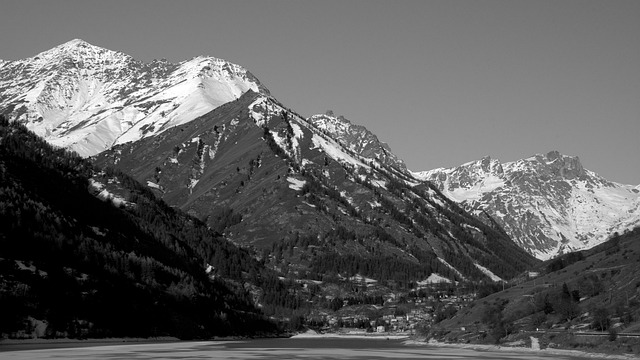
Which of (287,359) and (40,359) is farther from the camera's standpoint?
(287,359)

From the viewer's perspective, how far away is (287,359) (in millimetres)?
176250

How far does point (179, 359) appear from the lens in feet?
551

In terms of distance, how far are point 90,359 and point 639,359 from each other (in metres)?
105

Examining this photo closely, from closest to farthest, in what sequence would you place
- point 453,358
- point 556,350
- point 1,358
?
point 1,358
point 453,358
point 556,350

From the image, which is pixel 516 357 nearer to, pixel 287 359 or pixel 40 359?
pixel 287 359

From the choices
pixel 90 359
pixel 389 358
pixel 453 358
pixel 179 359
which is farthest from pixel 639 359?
pixel 90 359

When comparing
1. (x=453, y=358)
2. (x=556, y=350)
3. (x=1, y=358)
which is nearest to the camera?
(x=1, y=358)

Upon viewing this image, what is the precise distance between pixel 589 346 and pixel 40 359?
11333 centimetres

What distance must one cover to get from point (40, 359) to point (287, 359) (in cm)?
4884

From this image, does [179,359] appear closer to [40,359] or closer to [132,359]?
[132,359]

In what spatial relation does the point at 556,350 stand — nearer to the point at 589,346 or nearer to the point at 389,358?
the point at 589,346

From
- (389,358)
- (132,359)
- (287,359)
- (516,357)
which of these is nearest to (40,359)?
(132,359)

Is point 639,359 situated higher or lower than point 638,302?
lower

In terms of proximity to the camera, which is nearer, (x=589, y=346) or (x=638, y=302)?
(x=589, y=346)
